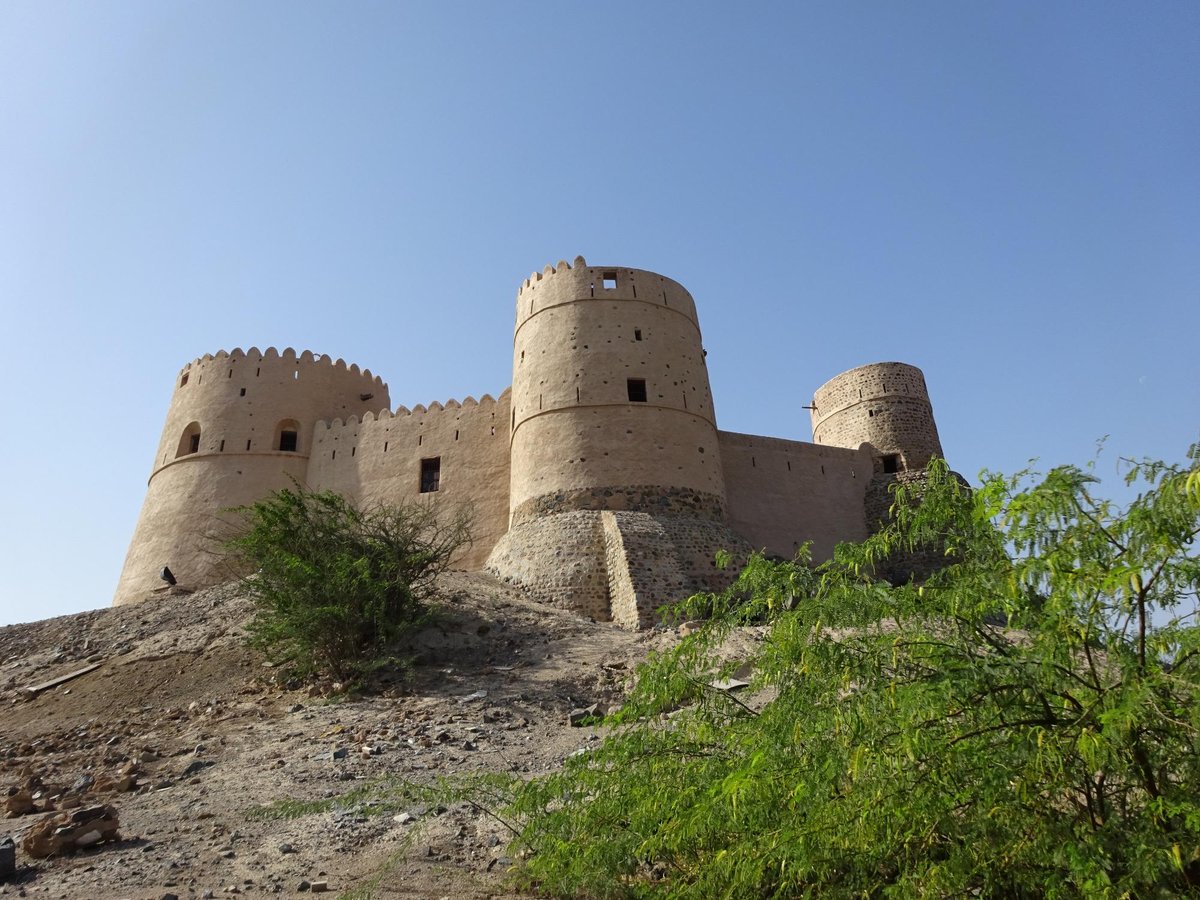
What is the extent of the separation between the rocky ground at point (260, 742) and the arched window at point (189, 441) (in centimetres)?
565

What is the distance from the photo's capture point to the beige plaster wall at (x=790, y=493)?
15.4 metres

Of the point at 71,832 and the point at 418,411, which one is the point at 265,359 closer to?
the point at 418,411

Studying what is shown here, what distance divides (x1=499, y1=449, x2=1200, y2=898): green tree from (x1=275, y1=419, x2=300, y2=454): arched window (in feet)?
55.7

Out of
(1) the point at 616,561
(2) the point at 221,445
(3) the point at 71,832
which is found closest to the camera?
(3) the point at 71,832

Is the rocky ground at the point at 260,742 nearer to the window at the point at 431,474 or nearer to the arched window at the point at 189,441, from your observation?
the window at the point at 431,474

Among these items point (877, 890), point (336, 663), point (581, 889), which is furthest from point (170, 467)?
point (877, 890)

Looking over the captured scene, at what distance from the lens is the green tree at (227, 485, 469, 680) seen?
9.28m

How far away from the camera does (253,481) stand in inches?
696

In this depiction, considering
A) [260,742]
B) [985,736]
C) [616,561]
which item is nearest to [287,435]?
[616,561]

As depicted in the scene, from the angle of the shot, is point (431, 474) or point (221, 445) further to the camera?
point (221, 445)

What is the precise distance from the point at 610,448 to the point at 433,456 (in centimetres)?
469

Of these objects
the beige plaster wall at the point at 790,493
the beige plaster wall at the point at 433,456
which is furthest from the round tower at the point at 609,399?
the beige plaster wall at the point at 790,493

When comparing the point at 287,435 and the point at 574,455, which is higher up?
the point at 287,435

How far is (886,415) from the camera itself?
→ 18.4m
